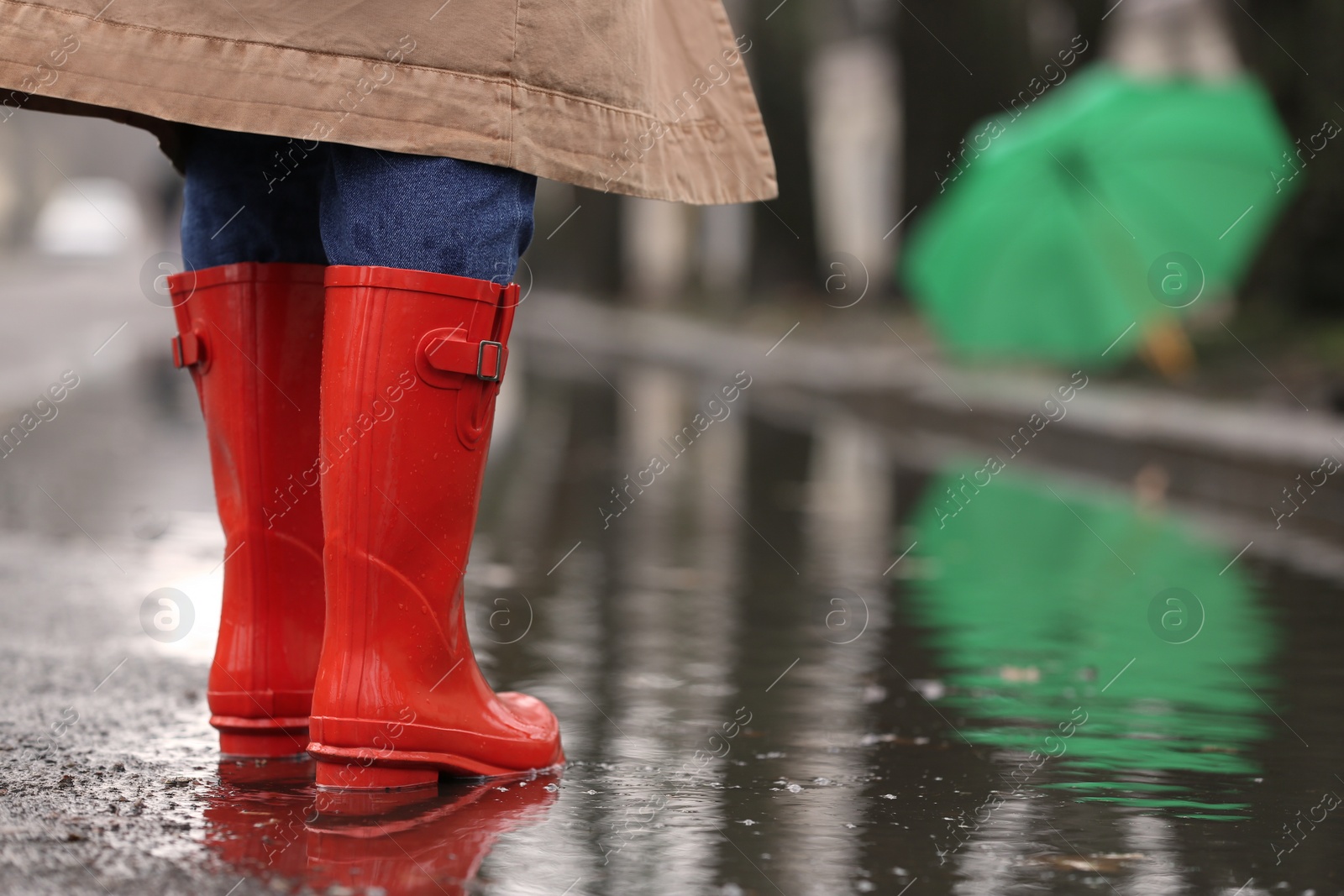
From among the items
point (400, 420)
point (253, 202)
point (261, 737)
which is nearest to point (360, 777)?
point (261, 737)

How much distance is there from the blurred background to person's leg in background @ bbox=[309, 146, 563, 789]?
0.14 metres

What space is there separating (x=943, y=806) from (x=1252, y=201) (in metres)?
10.1

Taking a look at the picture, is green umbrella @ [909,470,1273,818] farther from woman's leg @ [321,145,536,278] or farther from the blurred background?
woman's leg @ [321,145,536,278]

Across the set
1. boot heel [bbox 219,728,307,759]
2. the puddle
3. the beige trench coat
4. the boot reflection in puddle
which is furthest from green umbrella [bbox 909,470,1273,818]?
the beige trench coat

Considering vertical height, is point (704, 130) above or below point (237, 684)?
above

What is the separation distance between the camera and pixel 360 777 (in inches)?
115

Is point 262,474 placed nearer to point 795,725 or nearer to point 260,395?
point 260,395

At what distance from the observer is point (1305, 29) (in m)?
13.6

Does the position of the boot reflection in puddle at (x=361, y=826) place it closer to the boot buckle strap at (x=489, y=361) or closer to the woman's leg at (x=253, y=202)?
the boot buckle strap at (x=489, y=361)

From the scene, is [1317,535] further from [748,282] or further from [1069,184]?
[748,282]

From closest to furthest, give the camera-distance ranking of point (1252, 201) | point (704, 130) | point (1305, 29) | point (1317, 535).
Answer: point (704, 130)
point (1317, 535)
point (1252, 201)
point (1305, 29)

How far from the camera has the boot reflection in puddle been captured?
2494 millimetres

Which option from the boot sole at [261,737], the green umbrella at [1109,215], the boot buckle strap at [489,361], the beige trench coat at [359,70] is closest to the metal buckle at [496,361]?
the boot buckle strap at [489,361]

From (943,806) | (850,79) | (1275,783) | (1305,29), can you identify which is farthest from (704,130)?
(850,79)
